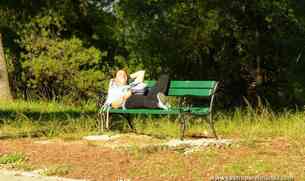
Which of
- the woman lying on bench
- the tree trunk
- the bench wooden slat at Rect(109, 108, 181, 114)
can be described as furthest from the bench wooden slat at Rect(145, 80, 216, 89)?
the tree trunk

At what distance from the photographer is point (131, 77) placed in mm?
13164

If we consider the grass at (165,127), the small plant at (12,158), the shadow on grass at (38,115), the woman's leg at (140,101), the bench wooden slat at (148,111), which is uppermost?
the woman's leg at (140,101)

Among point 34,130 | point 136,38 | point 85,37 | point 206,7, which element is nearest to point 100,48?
point 85,37

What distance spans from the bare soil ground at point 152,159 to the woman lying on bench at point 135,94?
0.75m

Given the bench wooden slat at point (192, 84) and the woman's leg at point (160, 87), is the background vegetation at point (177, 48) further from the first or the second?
the woman's leg at point (160, 87)

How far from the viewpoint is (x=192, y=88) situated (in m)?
12.6

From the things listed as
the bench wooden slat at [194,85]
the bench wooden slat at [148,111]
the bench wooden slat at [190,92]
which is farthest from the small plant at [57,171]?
the bench wooden slat at [194,85]

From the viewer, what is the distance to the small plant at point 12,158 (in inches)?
390

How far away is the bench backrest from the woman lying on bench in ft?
1.12

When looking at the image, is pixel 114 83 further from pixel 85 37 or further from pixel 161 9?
pixel 85 37

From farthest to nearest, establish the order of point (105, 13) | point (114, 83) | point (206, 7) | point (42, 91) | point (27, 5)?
point (105, 13) < point (27, 5) < point (42, 91) < point (206, 7) < point (114, 83)

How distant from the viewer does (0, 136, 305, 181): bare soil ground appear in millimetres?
8672

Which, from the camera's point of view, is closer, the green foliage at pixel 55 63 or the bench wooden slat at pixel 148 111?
the bench wooden slat at pixel 148 111

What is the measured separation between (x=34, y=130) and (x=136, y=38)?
41.0ft
